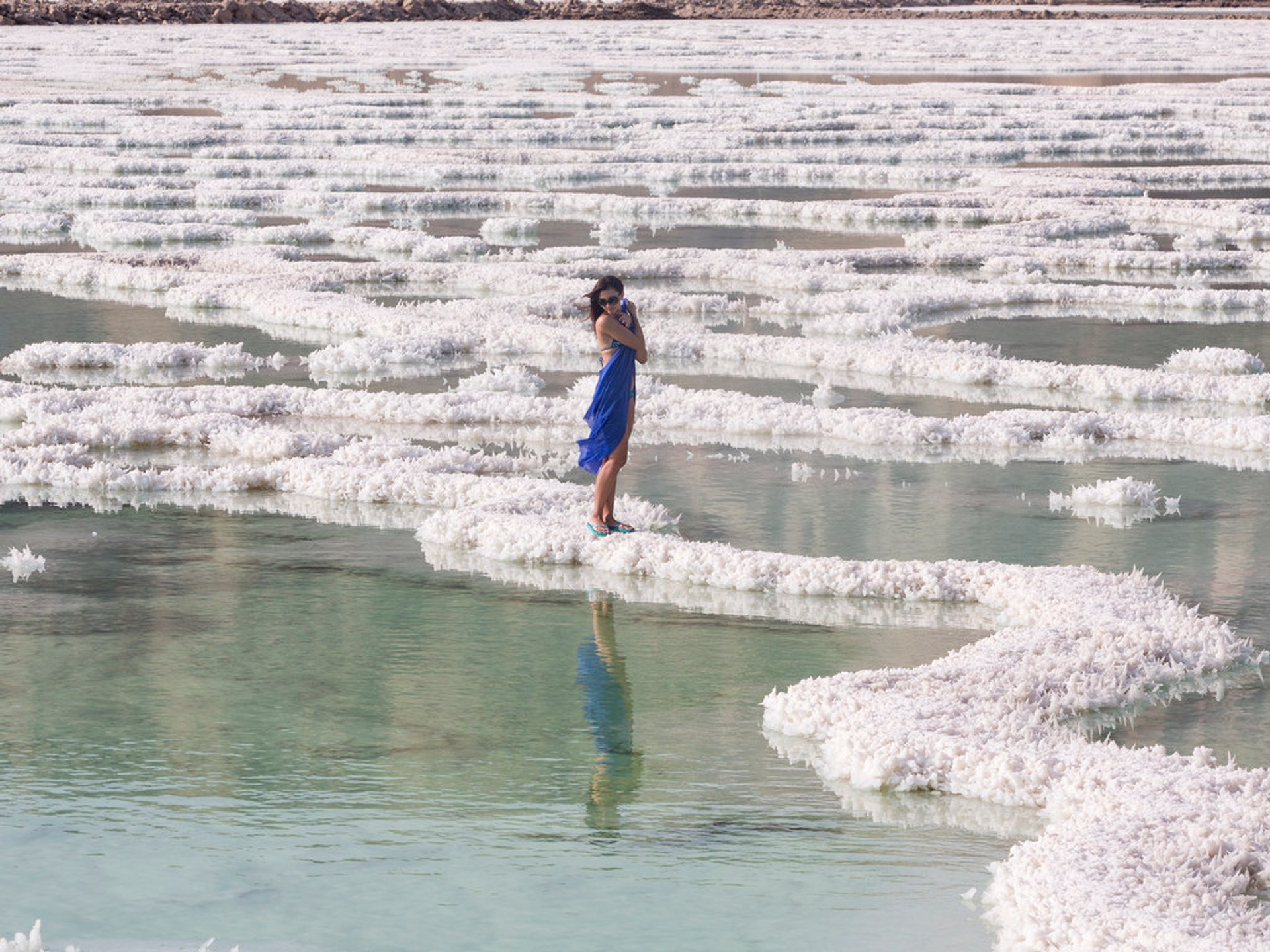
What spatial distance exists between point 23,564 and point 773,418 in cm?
592

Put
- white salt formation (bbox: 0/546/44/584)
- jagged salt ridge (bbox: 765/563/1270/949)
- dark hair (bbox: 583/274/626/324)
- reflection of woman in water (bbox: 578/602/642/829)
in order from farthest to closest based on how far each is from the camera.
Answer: dark hair (bbox: 583/274/626/324) < white salt formation (bbox: 0/546/44/584) < reflection of woman in water (bbox: 578/602/642/829) < jagged salt ridge (bbox: 765/563/1270/949)

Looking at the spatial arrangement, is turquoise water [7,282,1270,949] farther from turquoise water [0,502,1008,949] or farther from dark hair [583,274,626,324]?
dark hair [583,274,626,324]

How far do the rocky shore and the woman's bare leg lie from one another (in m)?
94.2

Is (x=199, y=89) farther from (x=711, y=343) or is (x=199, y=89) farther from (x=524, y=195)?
(x=711, y=343)

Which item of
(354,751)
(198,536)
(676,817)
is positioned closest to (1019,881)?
(676,817)

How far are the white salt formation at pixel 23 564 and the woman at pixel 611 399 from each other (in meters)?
3.09

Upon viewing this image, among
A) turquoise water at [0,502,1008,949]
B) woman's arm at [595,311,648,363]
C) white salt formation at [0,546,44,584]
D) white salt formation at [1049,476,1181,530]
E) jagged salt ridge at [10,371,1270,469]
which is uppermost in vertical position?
woman's arm at [595,311,648,363]

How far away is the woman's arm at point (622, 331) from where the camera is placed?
35.6 feet

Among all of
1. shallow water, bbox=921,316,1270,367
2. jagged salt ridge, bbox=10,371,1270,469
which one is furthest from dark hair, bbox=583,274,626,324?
shallow water, bbox=921,316,1270,367

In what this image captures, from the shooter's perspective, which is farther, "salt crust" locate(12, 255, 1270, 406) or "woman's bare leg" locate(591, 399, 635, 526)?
"salt crust" locate(12, 255, 1270, 406)

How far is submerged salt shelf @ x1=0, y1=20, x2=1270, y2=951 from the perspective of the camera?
7.44 m

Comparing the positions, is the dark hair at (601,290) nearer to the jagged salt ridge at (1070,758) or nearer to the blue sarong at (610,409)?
the blue sarong at (610,409)

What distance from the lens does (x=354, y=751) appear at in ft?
25.9

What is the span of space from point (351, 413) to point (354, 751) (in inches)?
282
